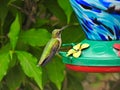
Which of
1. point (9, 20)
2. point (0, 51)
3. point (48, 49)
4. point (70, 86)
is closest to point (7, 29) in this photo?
point (9, 20)

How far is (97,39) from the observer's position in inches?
89.4

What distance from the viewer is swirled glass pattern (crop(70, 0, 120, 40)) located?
2180 millimetres

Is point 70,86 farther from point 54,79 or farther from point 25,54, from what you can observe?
point 25,54

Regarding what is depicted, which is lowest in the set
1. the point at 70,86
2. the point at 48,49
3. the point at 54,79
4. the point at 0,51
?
the point at 70,86

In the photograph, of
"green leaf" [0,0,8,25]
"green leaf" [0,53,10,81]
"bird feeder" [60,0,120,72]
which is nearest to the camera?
"bird feeder" [60,0,120,72]

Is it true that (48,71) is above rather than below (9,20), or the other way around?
below

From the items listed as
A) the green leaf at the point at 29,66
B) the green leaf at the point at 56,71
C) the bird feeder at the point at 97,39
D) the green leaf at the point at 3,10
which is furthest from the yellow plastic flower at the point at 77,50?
the green leaf at the point at 3,10

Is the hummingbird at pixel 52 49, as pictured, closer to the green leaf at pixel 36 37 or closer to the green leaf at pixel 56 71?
the green leaf at pixel 36 37

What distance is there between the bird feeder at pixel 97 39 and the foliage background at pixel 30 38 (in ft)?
0.75

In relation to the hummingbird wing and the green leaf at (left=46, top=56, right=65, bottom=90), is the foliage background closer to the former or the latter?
the green leaf at (left=46, top=56, right=65, bottom=90)

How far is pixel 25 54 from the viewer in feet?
8.07

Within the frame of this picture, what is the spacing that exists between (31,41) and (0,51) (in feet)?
0.59

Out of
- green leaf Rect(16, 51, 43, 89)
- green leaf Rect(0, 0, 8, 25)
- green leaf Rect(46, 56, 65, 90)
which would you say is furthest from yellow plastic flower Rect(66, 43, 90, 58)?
green leaf Rect(0, 0, 8, 25)

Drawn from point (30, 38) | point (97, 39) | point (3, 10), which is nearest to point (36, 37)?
point (30, 38)
